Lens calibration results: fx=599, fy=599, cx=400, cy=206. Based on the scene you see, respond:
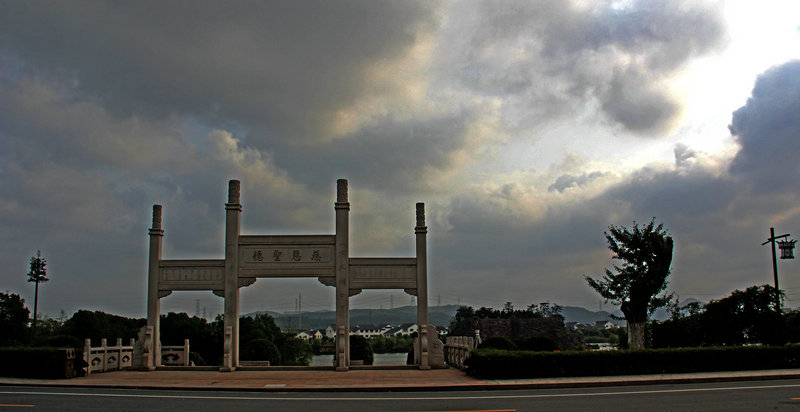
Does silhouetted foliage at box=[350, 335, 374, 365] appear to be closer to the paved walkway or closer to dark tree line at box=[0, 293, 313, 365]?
dark tree line at box=[0, 293, 313, 365]

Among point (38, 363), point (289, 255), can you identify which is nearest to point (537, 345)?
point (289, 255)

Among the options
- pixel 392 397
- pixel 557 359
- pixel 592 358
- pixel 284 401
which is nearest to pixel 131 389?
pixel 284 401

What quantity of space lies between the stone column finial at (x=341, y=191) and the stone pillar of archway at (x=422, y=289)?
2.81m

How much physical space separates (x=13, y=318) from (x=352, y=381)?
4234cm

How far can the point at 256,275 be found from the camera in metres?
21.0

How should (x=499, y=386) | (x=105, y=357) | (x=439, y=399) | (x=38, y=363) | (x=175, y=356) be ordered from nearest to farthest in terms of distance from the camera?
1. (x=439, y=399)
2. (x=499, y=386)
3. (x=38, y=363)
4. (x=105, y=357)
5. (x=175, y=356)

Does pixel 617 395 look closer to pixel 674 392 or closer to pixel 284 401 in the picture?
pixel 674 392

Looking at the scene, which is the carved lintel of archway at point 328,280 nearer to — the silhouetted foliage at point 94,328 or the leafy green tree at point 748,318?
the leafy green tree at point 748,318

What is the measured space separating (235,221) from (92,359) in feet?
20.8

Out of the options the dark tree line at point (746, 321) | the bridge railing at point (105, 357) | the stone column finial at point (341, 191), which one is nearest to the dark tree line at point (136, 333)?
the bridge railing at point (105, 357)

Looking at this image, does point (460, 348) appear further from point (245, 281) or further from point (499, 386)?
point (245, 281)

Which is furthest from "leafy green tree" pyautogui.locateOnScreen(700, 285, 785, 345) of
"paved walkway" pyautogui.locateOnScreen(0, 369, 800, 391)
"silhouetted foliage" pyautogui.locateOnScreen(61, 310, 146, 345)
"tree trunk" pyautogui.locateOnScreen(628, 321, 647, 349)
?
"silhouetted foliage" pyautogui.locateOnScreen(61, 310, 146, 345)

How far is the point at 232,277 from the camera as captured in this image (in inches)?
825

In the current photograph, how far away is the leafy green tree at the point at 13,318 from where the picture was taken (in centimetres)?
4581
